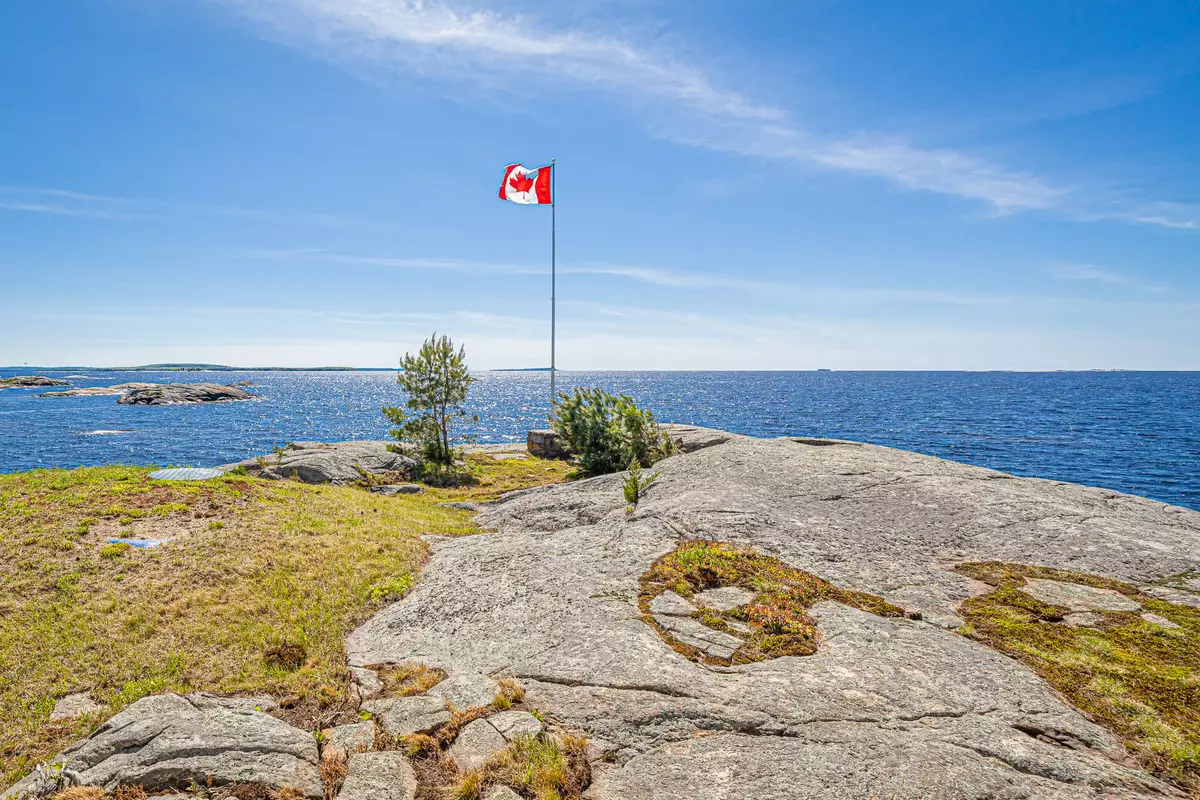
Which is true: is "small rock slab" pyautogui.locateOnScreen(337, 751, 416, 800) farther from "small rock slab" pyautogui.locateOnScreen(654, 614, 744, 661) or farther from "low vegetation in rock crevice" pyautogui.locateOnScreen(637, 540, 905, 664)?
"small rock slab" pyautogui.locateOnScreen(654, 614, 744, 661)

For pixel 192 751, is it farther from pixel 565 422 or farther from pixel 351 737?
pixel 565 422

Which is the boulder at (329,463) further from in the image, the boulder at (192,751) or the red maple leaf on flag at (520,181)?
the boulder at (192,751)

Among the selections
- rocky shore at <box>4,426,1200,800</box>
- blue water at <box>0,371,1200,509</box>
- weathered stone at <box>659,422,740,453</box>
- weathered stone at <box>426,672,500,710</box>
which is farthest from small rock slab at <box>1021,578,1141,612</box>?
blue water at <box>0,371,1200,509</box>

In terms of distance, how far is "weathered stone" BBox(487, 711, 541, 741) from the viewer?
22.2 feet

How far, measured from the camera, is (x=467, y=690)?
26.0 ft

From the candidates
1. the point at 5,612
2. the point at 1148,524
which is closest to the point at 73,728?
the point at 5,612

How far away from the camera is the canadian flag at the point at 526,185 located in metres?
36.4

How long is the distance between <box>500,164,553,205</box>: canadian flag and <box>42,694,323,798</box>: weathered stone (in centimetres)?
3345

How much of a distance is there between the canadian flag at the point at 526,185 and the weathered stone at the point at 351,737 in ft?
110

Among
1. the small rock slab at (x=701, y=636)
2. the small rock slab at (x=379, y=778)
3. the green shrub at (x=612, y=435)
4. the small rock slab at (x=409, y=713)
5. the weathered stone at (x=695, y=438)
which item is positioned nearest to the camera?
the small rock slab at (x=379, y=778)

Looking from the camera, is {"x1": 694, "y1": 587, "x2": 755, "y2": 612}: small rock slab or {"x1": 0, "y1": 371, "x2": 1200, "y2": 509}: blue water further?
{"x1": 0, "y1": 371, "x2": 1200, "y2": 509}: blue water

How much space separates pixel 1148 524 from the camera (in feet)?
47.6

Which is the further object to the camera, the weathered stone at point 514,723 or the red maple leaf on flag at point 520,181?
the red maple leaf on flag at point 520,181

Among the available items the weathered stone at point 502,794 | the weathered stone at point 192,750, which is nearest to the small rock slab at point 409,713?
the weathered stone at point 192,750
